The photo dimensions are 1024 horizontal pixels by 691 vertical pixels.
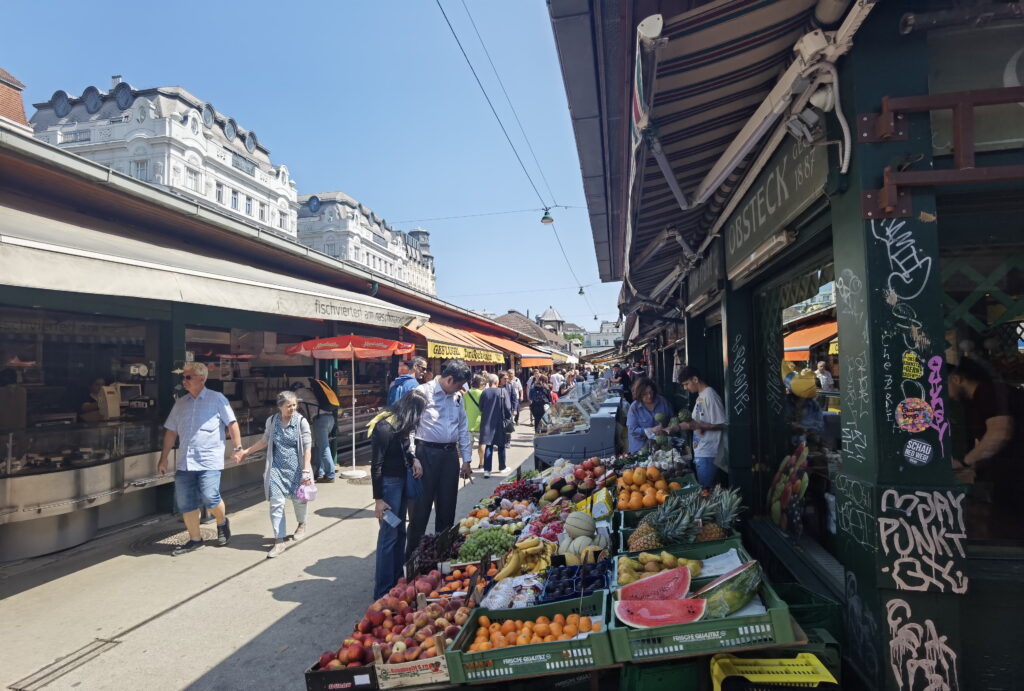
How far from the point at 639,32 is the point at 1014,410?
8.28 feet

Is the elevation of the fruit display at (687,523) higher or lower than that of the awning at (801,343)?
lower

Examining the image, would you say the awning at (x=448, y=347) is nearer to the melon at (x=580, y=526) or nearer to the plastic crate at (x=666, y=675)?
the melon at (x=580, y=526)

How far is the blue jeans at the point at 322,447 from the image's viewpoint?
8516 millimetres

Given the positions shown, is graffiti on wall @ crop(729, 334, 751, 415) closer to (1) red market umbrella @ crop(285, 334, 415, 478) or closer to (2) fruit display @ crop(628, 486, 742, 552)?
(2) fruit display @ crop(628, 486, 742, 552)

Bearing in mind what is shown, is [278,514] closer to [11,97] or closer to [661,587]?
[661,587]

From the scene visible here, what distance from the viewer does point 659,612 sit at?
244 cm

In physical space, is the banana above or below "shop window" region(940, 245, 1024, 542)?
below

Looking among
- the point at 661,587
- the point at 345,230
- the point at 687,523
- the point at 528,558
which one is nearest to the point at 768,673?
the point at 661,587

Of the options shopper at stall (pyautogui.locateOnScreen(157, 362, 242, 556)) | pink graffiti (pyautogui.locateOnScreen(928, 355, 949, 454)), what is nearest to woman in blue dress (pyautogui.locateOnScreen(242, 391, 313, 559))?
shopper at stall (pyautogui.locateOnScreen(157, 362, 242, 556))

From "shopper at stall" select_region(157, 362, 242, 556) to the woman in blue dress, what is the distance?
46cm

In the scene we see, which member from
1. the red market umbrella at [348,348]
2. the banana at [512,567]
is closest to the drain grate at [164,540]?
the red market umbrella at [348,348]

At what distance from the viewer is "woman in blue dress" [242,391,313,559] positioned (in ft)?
17.9

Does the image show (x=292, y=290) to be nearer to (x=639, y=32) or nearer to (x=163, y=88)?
(x=639, y=32)

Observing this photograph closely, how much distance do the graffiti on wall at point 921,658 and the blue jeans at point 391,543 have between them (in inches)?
131
